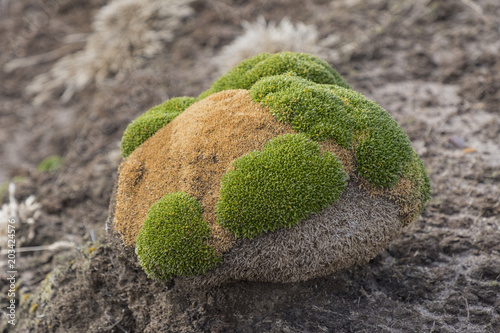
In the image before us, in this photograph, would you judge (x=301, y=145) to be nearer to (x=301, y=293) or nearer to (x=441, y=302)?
(x=301, y=293)

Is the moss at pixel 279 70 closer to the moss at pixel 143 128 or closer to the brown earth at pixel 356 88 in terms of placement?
the moss at pixel 143 128

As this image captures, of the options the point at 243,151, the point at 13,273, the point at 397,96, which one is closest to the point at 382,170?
the point at 243,151

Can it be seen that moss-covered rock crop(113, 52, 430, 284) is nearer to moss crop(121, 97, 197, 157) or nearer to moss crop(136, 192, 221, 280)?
moss crop(136, 192, 221, 280)


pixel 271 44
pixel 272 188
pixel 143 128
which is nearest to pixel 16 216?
pixel 143 128

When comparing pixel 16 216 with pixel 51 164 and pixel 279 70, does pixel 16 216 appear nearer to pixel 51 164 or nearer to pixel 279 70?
pixel 51 164

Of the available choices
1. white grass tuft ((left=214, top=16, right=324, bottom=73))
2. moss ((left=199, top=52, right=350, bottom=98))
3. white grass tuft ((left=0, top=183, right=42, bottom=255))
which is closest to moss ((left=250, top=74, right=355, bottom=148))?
moss ((left=199, top=52, right=350, bottom=98))

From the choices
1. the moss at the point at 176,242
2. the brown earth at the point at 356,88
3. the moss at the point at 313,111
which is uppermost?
the moss at the point at 313,111

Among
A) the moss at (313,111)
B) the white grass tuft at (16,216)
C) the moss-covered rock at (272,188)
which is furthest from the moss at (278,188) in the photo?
the white grass tuft at (16,216)
